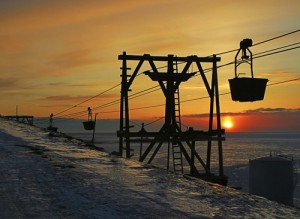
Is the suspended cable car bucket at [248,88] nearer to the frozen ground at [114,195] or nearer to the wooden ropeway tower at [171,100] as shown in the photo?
the frozen ground at [114,195]

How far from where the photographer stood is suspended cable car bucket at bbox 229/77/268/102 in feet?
27.6

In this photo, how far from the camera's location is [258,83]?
8430mm

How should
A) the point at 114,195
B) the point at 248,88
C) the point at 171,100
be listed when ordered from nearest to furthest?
1. the point at 114,195
2. the point at 248,88
3. the point at 171,100

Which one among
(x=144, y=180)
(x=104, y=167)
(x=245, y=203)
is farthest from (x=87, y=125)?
(x=245, y=203)

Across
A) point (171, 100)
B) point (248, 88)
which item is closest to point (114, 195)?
point (248, 88)

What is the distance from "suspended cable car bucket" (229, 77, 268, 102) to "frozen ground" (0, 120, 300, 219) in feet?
6.22

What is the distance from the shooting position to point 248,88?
27.6ft

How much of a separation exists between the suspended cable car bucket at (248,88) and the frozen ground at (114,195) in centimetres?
190

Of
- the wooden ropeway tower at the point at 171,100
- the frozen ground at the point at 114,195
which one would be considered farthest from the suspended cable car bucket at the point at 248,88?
the wooden ropeway tower at the point at 171,100

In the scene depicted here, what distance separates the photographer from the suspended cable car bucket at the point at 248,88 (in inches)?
331

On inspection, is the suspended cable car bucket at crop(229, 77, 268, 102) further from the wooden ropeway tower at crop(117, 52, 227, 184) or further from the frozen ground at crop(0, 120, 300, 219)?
the wooden ropeway tower at crop(117, 52, 227, 184)

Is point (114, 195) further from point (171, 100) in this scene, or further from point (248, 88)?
point (171, 100)

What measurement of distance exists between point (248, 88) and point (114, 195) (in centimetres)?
350

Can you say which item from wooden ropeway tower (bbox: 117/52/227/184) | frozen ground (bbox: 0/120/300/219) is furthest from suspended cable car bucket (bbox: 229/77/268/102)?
wooden ropeway tower (bbox: 117/52/227/184)
